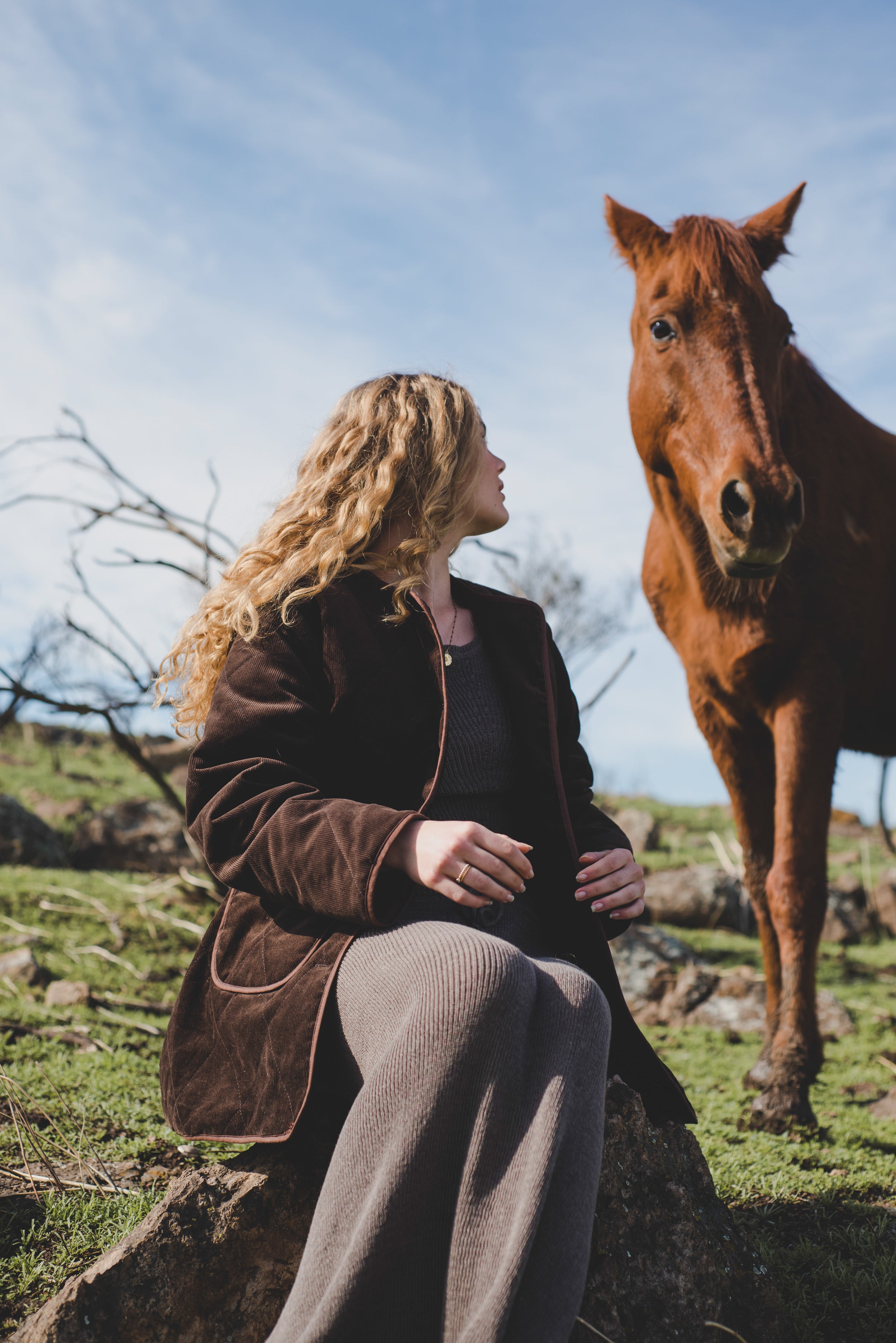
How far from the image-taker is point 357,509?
2082 mm

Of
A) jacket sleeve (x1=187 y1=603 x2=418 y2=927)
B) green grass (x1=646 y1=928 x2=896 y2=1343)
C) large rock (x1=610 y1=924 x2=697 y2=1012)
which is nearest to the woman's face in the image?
jacket sleeve (x1=187 y1=603 x2=418 y2=927)

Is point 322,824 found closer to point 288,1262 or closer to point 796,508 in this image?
point 288,1262

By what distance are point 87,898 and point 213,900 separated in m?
0.90

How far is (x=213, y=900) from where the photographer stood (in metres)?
6.76

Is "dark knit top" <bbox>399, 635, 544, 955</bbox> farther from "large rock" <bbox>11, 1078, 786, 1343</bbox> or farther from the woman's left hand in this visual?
"large rock" <bbox>11, 1078, 786, 1343</bbox>

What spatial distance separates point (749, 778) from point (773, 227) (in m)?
2.41

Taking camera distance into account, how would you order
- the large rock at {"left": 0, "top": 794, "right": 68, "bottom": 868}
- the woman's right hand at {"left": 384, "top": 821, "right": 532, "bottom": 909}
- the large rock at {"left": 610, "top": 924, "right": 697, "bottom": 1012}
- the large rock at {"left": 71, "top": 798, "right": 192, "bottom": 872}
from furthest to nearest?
1. the large rock at {"left": 71, "top": 798, "right": 192, "bottom": 872}
2. the large rock at {"left": 0, "top": 794, "right": 68, "bottom": 868}
3. the large rock at {"left": 610, "top": 924, "right": 697, "bottom": 1012}
4. the woman's right hand at {"left": 384, "top": 821, "right": 532, "bottom": 909}

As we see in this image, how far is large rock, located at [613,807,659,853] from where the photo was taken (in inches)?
429

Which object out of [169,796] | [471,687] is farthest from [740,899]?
[471,687]

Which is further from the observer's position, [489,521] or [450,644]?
[489,521]

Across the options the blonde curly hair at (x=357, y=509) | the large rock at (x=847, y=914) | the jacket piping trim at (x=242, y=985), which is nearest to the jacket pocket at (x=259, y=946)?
the jacket piping trim at (x=242, y=985)

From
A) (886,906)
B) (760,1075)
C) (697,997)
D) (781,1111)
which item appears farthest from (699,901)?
(781,1111)

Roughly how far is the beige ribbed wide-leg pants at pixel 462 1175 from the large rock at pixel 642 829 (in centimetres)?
949

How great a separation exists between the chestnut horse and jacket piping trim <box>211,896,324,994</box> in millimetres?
2133
